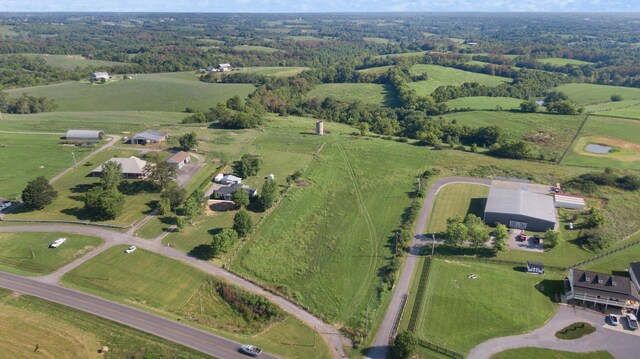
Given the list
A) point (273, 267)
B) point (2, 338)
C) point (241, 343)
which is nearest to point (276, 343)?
point (241, 343)

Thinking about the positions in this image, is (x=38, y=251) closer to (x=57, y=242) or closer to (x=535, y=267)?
(x=57, y=242)

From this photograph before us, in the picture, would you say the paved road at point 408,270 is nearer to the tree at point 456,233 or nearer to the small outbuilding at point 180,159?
the tree at point 456,233

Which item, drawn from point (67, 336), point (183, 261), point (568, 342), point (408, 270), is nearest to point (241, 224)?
point (183, 261)

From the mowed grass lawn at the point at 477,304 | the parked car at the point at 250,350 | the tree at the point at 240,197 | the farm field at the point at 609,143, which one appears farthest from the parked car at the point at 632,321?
the tree at the point at 240,197

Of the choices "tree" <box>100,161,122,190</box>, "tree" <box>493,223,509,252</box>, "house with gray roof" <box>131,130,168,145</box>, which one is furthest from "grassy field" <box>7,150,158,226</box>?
"tree" <box>493,223,509,252</box>

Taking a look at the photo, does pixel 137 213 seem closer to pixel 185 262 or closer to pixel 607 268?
pixel 185 262

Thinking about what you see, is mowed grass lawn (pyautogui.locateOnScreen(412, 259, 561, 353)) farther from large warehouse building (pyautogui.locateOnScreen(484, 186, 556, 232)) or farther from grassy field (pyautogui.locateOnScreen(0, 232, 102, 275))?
grassy field (pyautogui.locateOnScreen(0, 232, 102, 275))
